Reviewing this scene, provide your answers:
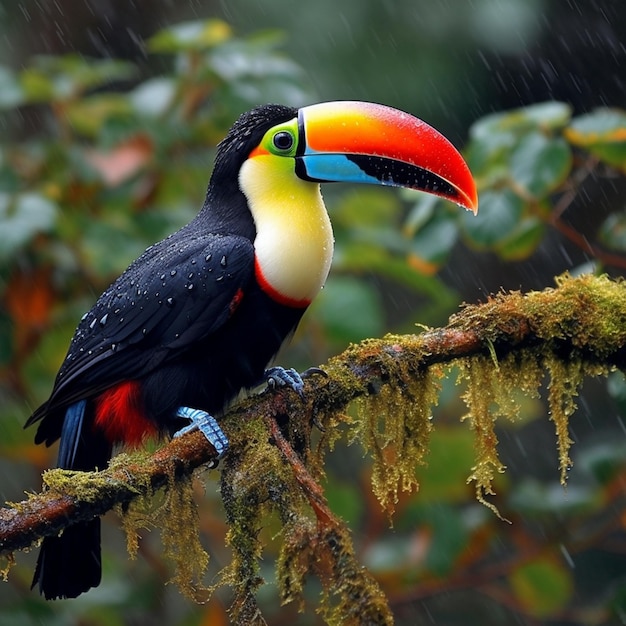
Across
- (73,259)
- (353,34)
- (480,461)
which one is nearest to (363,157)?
(480,461)

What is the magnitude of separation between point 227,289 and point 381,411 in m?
0.57

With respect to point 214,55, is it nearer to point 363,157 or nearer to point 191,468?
point 363,157

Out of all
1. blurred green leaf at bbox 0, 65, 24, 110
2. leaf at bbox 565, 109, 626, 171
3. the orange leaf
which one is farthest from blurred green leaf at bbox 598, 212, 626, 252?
blurred green leaf at bbox 0, 65, 24, 110

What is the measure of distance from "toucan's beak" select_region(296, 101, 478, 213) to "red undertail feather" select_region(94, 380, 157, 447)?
0.85 metres

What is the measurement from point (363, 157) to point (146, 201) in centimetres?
168

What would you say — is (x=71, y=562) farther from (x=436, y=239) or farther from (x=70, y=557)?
(x=436, y=239)

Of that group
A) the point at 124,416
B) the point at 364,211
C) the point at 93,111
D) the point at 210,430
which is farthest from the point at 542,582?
the point at 93,111

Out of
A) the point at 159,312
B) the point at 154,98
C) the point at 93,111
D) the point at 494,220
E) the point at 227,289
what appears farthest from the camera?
the point at 93,111

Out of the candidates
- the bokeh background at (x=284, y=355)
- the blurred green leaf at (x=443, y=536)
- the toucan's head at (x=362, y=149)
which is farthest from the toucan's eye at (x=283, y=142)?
the blurred green leaf at (x=443, y=536)

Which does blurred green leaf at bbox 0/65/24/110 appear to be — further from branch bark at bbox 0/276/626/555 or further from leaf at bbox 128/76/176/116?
branch bark at bbox 0/276/626/555

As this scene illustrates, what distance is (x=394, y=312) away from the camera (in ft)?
23.7

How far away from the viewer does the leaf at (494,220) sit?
356 centimetres

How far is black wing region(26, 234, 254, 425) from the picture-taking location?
10.2ft

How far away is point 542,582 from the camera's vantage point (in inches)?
173
